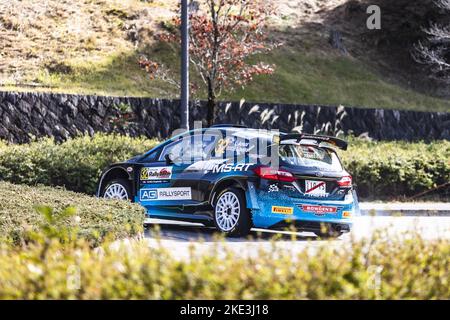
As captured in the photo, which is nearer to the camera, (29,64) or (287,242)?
(287,242)

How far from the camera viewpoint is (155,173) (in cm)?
1591

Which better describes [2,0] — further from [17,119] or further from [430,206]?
[430,206]

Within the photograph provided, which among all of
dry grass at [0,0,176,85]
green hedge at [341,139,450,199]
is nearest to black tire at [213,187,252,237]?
green hedge at [341,139,450,199]

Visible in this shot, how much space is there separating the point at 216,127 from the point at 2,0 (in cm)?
2272

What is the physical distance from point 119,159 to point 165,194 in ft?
18.4

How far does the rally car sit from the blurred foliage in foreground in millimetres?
4339

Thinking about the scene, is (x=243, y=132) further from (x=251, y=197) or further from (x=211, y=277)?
(x=211, y=277)

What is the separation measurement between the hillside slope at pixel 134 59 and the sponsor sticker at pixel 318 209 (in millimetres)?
16189

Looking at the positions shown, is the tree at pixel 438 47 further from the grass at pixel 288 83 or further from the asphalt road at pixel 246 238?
the asphalt road at pixel 246 238

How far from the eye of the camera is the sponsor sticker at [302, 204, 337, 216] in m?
14.3

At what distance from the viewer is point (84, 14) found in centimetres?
3731

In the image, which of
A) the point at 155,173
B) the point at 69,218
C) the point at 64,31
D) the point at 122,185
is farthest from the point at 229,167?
the point at 64,31
